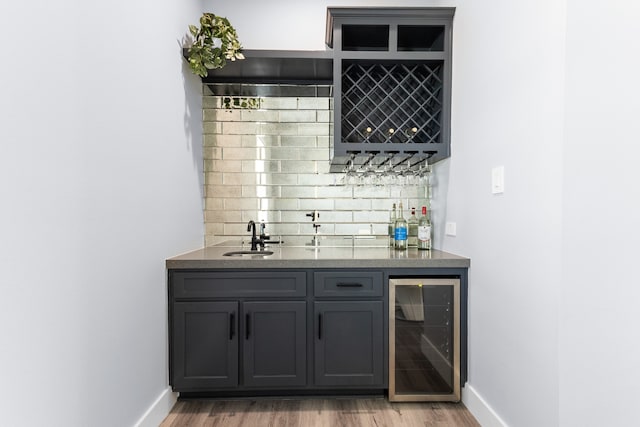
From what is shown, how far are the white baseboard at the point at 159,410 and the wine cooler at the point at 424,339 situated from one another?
4.40 feet

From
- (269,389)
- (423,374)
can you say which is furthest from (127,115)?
(423,374)

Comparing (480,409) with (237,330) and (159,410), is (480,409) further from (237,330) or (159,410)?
(159,410)

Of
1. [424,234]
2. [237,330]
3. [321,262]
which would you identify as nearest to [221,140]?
[321,262]

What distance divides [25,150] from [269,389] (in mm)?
1781

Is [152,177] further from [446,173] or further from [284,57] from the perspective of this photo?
[446,173]

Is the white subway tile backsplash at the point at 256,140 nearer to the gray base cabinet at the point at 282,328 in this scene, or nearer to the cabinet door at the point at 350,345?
the gray base cabinet at the point at 282,328

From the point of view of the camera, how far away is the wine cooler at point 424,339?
2131 millimetres

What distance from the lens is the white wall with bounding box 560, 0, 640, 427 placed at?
1150 mm

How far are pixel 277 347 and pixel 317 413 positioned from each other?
0.45 m

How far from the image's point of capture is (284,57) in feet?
7.67

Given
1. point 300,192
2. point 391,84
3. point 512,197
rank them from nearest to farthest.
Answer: point 512,197 → point 391,84 → point 300,192

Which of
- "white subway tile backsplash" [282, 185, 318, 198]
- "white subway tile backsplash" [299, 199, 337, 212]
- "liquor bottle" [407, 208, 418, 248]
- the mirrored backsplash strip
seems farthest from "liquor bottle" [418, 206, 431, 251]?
"white subway tile backsplash" [282, 185, 318, 198]

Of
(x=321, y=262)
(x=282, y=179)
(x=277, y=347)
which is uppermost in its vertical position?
(x=282, y=179)

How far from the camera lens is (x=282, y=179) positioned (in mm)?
2783
